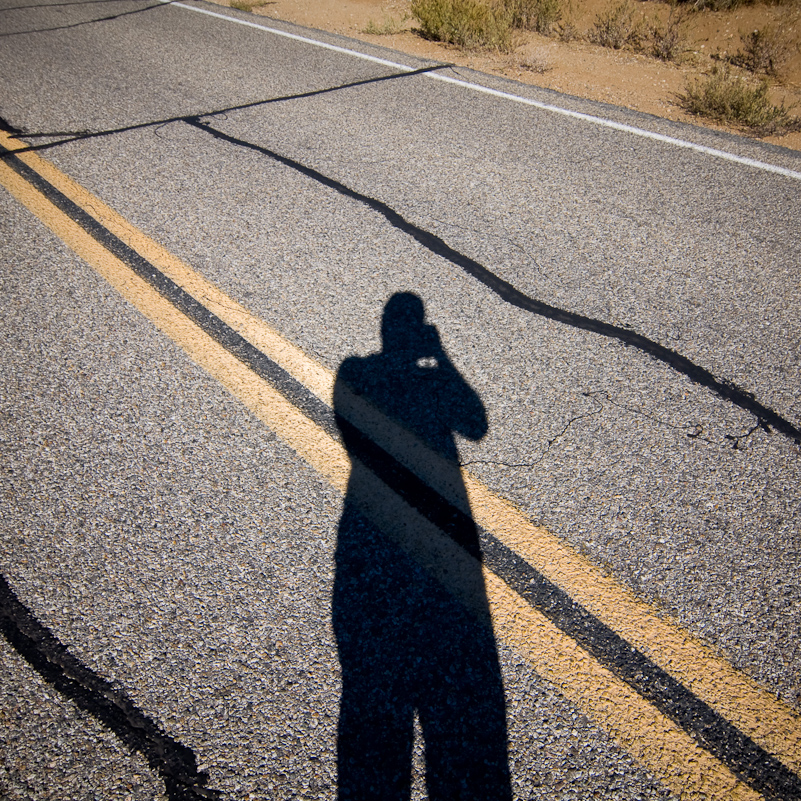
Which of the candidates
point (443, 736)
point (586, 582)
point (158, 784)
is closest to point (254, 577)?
point (158, 784)

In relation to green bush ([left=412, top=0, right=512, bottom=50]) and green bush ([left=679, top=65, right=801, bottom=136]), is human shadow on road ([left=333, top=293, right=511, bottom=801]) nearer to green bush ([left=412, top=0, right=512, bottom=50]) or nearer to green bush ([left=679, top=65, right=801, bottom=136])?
green bush ([left=679, top=65, right=801, bottom=136])

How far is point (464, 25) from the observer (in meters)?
7.80

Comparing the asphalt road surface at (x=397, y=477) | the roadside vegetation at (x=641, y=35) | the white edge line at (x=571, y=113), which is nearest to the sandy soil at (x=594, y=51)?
the roadside vegetation at (x=641, y=35)

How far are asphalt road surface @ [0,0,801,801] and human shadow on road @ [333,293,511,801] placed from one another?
0.4 inches

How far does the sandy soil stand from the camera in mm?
6383

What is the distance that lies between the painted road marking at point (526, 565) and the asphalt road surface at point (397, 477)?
1cm

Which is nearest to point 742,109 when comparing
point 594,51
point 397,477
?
point 594,51

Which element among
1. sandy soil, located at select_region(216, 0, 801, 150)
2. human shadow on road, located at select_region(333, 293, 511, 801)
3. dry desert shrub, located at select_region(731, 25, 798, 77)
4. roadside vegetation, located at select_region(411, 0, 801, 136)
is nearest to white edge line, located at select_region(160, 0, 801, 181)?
sandy soil, located at select_region(216, 0, 801, 150)

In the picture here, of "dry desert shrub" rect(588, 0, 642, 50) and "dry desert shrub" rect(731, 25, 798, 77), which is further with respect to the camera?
"dry desert shrub" rect(588, 0, 642, 50)

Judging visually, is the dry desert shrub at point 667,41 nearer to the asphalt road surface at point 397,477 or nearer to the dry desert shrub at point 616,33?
the dry desert shrub at point 616,33

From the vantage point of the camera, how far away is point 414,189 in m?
4.17

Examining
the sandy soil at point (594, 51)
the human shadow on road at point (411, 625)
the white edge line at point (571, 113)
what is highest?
the sandy soil at point (594, 51)

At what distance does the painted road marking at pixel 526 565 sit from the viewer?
159 cm

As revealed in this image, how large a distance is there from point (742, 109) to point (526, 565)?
563cm
